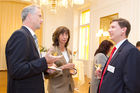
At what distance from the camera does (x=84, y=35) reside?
10359 mm

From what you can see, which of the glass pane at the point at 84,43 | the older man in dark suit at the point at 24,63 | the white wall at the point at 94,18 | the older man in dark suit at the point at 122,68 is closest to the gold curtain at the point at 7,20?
the white wall at the point at 94,18

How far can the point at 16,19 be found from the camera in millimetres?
11055

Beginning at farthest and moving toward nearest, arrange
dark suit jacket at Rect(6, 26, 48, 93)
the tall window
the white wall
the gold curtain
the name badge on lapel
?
the gold curtain, the tall window, the white wall, the name badge on lapel, dark suit jacket at Rect(6, 26, 48, 93)

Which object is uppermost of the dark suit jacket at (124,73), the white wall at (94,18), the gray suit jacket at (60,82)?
the white wall at (94,18)

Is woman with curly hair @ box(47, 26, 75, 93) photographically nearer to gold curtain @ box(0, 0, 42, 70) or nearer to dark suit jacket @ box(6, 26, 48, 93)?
dark suit jacket @ box(6, 26, 48, 93)

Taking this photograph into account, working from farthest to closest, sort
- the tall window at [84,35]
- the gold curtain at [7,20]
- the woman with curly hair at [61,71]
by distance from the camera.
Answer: the gold curtain at [7,20] → the tall window at [84,35] → the woman with curly hair at [61,71]

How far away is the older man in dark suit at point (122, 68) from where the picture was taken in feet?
4.85

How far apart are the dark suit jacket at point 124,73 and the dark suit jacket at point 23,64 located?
70 cm

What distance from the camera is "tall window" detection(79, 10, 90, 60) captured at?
10.1m

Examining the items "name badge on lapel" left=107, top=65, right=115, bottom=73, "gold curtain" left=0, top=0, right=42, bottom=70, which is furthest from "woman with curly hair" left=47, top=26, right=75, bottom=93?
"gold curtain" left=0, top=0, right=42, bottom=70

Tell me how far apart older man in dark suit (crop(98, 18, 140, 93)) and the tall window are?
8.27 m

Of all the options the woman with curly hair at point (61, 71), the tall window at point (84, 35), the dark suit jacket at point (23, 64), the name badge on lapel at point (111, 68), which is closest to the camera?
the dark suit jacket at point (23, 64)

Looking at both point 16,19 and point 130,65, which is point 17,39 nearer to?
point 130,65

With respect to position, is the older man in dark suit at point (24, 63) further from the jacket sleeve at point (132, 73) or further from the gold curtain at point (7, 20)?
the gold curtain at point (7, 20)
